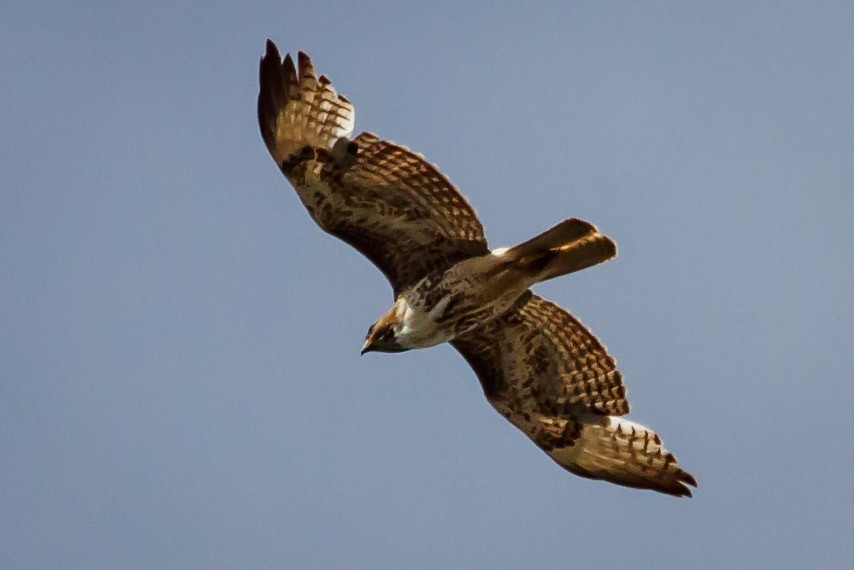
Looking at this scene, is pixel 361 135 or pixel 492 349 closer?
pixel 361 135

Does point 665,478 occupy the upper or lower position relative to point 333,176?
lower

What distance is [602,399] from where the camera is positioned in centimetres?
1236

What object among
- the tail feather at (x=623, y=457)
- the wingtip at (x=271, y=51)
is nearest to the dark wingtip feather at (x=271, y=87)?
the wingtip at (x=271, y=51)

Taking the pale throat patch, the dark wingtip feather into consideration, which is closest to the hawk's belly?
the pale throat patch

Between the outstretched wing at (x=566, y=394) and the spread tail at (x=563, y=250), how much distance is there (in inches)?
27.3

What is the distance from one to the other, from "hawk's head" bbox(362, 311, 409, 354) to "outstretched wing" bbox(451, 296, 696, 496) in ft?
2.95

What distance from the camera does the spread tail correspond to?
11.0 metres

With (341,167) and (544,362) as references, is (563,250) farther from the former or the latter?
(341,167)

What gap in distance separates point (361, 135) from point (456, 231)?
101cm

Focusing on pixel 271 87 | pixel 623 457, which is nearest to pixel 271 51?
pixel 271 87

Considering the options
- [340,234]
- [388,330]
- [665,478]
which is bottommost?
[665,478]

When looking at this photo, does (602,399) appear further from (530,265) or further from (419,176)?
(419,176)

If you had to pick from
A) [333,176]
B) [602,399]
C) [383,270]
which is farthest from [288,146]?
[602,399]

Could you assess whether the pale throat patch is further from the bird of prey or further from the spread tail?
the spread tail
